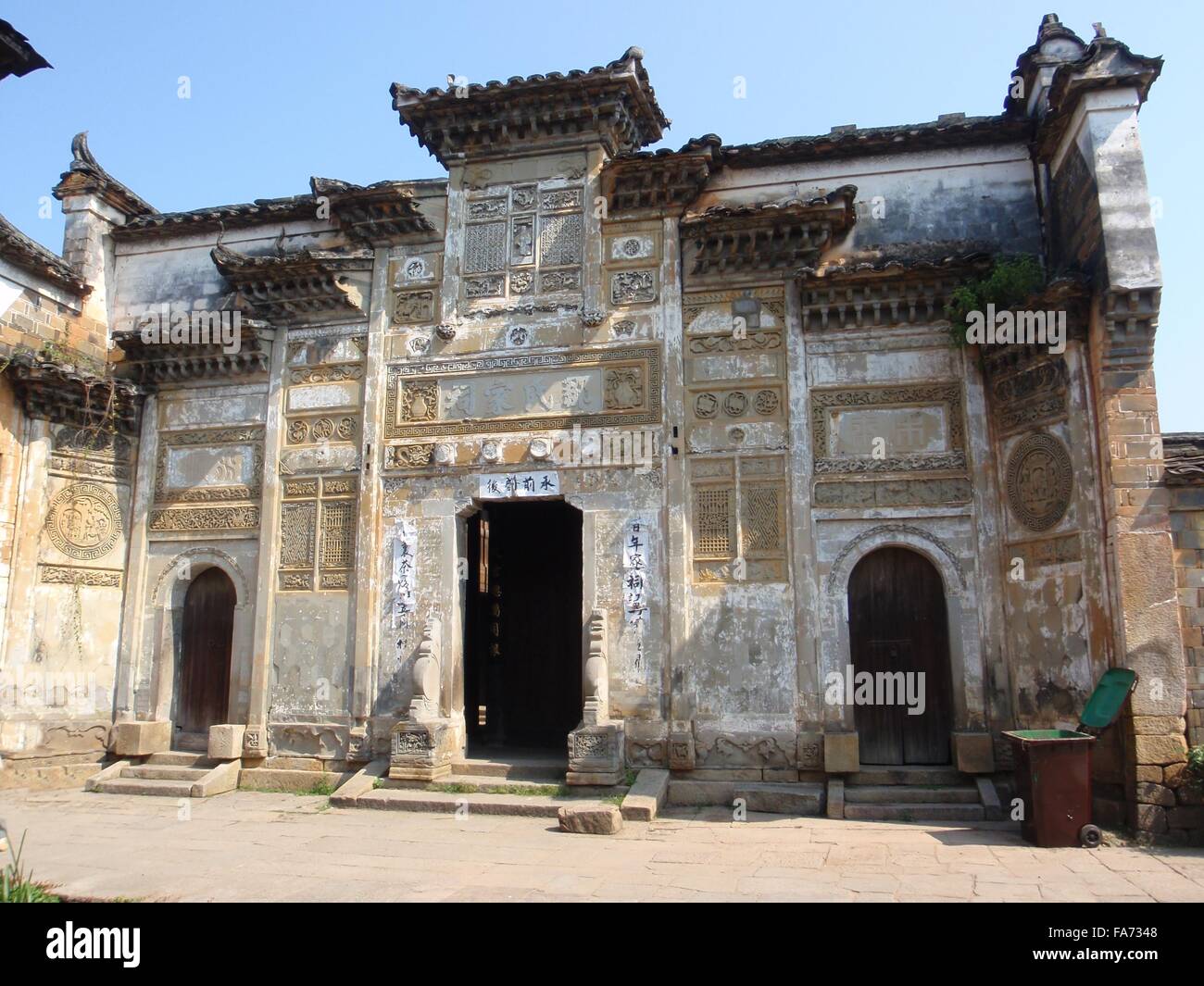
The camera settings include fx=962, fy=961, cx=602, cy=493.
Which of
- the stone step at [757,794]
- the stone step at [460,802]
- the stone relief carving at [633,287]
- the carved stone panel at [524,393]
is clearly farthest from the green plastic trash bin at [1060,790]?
the stone relief carving at [633,287]

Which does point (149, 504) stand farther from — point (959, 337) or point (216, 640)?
point (959, 337)

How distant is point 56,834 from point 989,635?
9435mm

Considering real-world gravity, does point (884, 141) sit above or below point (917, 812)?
above

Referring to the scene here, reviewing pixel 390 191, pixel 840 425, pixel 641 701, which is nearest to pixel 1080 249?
pixel 840 425

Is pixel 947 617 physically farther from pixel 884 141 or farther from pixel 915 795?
pixel 884 141

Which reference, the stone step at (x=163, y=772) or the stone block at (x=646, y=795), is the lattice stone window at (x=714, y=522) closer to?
the stone block at (x=646, y=795)

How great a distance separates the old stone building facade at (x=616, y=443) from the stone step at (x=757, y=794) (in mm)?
81

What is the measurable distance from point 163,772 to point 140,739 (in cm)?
61

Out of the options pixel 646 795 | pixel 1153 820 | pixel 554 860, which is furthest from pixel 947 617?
pixel 554 860

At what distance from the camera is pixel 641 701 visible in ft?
35.2

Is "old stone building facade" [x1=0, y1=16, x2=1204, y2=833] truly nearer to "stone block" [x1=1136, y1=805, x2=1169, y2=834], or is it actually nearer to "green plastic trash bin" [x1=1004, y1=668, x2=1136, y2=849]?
"stone block" [x1=1136, y1=805, x2=1169, y2=834]

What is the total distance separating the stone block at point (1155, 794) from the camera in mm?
8266

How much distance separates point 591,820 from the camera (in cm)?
885

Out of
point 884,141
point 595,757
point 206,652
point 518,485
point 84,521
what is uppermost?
point 884,141
